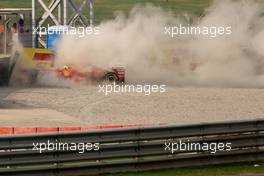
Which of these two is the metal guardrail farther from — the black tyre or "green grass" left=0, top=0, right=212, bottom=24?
"green grass" left=0, top=0, right=212, bottom=24

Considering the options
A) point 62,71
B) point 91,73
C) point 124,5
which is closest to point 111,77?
point 91,73

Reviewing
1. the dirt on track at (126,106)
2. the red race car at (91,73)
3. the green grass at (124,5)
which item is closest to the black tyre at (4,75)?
the dirt on track at (126,106)

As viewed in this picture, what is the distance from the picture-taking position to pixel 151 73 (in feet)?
114

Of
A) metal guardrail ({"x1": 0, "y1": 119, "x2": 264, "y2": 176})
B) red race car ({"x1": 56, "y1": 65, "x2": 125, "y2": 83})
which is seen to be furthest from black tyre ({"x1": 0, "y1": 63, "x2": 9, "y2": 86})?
metal guardrail ({"x1": 0, "y1": 119, "x2": 264, "y2": 176})

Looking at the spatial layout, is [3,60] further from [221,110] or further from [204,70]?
[221,110]

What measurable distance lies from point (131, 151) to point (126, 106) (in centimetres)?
1336

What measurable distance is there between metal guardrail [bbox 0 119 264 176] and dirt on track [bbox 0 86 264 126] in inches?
317

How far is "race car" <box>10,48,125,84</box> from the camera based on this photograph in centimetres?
3309

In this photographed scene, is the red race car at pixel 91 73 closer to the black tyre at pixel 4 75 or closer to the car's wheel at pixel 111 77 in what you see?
the car's wheel at pixel 111 77

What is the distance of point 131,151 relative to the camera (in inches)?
507

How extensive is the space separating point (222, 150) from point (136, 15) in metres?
24.7

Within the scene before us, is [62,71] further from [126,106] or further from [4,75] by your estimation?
[126,106]

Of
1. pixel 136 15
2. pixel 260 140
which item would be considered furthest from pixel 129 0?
pixel 260 140

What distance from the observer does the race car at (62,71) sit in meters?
33.1
